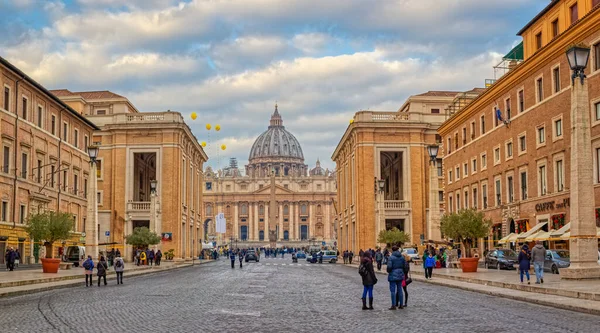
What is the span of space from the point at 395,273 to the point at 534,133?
28.7m

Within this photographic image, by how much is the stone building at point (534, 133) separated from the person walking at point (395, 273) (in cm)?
2042

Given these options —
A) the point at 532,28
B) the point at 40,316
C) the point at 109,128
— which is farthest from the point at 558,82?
the point at 109,128

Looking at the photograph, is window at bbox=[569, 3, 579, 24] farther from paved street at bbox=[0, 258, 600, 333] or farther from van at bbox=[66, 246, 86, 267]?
van at bbox=[66, 246, 86, 267]

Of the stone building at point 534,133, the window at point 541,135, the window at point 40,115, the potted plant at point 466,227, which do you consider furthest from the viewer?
the window at point 40,115

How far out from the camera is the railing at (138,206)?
79375mm

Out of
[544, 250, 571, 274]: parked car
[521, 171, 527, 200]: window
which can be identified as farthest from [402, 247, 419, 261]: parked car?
[544, 250, 571, 274]: parked car

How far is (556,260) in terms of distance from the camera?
36.5 m

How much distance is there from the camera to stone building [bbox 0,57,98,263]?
47.2 m

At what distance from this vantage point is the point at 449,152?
6556cm

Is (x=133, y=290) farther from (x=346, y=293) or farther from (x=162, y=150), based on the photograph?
(x=162, y=150)

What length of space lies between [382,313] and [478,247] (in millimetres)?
41847

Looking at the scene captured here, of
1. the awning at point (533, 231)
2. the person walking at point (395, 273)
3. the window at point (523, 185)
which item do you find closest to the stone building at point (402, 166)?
the window at point (523, 185)

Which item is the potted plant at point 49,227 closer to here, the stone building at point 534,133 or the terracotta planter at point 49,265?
the terracotta planter at point 49,265

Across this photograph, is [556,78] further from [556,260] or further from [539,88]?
[556,260]
